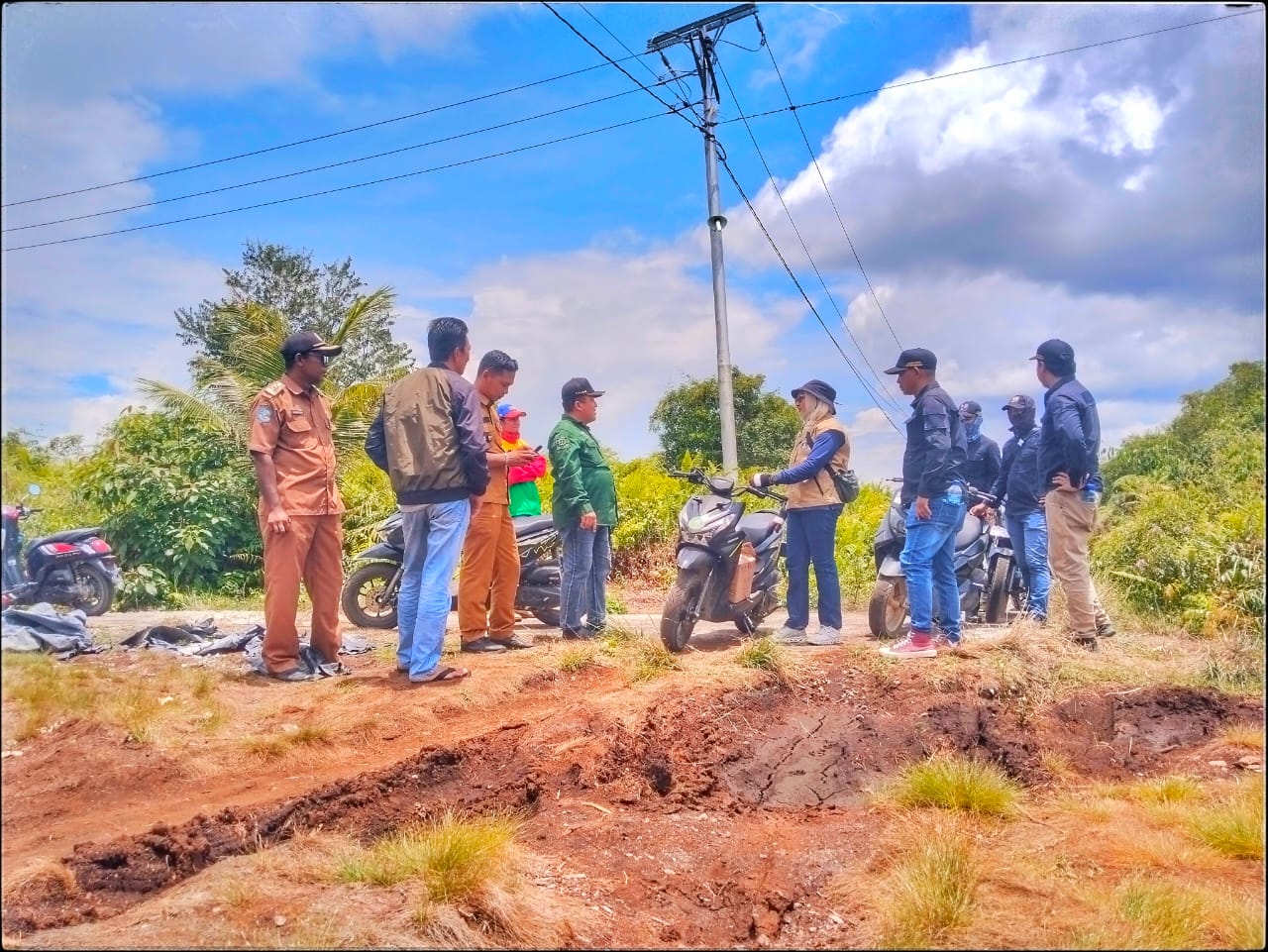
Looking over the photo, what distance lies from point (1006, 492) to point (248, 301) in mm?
5120

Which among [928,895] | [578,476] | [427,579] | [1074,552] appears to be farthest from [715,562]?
[928,895]

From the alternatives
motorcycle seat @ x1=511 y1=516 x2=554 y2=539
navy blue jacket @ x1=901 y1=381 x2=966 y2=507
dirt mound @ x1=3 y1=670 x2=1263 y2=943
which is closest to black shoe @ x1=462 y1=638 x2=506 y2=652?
dirt mound @ x1=3 y1=670 x2=1263 y2=943

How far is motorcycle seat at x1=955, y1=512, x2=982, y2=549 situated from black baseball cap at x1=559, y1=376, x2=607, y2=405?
2.70 metres

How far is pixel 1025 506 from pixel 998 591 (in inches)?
37.8

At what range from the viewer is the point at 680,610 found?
5410 millimetres

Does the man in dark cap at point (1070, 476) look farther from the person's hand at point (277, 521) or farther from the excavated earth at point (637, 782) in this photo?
the person's hand at point (277, 521)

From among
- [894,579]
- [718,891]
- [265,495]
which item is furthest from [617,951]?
[894,579]

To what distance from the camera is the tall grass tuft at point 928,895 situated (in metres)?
2.07

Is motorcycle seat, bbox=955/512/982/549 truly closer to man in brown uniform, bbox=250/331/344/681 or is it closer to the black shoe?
the black shoe

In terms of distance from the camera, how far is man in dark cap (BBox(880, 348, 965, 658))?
Result: 5.02m

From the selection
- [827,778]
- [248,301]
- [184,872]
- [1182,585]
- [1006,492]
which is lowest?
[827,778]

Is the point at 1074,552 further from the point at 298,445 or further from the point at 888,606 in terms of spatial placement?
the point at 298,445

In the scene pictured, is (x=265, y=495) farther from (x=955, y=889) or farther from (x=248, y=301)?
(x=955, y=889)

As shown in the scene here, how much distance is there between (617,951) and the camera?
2.16 m
